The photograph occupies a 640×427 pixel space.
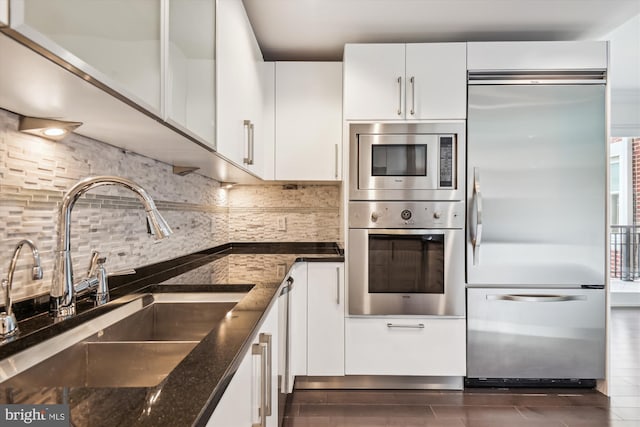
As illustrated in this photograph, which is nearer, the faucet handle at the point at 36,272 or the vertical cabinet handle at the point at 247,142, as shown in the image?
the faucet handle at the point at 36,272

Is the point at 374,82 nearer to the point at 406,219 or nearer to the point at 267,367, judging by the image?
the point at 406,219

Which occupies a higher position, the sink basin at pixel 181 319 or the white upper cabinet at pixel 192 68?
the white upper cabinet at pixel 192 68

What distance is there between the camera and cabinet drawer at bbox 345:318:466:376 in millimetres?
2475

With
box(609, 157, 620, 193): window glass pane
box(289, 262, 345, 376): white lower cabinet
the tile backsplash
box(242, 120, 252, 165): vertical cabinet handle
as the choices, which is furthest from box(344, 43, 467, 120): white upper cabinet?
box(609, 157, 620, 193): window glass pane

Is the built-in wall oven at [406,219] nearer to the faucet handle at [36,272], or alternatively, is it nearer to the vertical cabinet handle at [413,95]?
the vertical cabinet handle at [413,95]

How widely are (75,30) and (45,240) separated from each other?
0.70 m

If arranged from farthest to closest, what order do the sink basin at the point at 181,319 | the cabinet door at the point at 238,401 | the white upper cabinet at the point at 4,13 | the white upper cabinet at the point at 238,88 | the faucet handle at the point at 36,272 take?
the white upper cabinet at the point at 238,88
the sink basin at the point at 181,319
the faucet handle at the point at 36,272
the cabinet door at the point at 238,401
the white upper cabinet at the point at 4,13

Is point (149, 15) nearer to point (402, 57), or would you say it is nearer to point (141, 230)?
point (141, 230)

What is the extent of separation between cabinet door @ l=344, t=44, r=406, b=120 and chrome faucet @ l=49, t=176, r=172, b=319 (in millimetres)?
1767

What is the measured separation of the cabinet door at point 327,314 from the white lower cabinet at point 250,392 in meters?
1.16

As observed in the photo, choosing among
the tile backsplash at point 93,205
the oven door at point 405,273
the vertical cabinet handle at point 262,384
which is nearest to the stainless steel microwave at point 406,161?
the oven door at point 405,273

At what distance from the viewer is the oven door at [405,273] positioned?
8.07 feet

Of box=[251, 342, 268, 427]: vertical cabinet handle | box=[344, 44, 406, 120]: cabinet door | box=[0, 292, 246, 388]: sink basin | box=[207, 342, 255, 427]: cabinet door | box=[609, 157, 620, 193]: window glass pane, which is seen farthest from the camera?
box=[609, 157, 620, 193]: window glass pane

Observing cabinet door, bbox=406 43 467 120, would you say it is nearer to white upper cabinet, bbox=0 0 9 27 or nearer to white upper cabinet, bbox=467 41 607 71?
white upper cabinet, bbox=467 41 607 71
